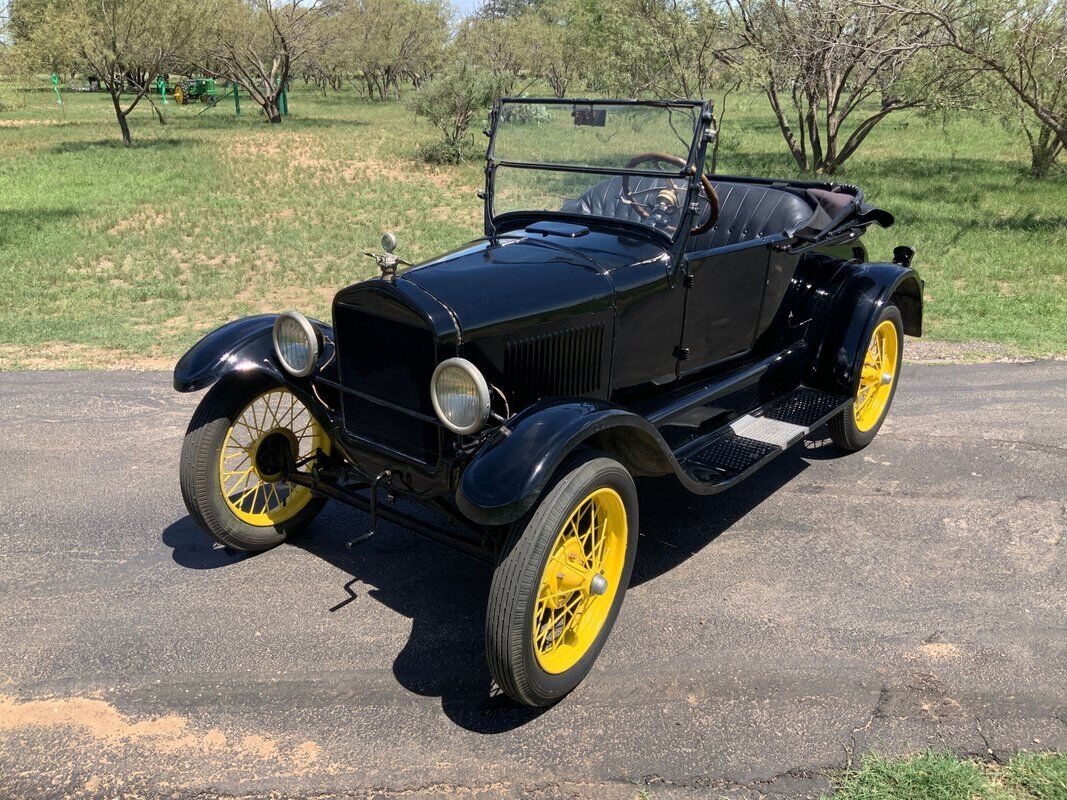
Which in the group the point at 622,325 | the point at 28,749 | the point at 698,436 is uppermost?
the point at 622,325

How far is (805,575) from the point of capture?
12.4 feet

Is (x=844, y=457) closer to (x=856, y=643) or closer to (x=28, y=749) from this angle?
(x=856, y=643)

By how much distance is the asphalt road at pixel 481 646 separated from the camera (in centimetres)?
270

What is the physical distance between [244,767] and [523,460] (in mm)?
1281

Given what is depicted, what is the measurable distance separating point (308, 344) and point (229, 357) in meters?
0.43

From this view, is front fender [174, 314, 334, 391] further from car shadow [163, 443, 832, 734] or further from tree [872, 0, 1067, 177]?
tree [872, 0, 1067, 177]

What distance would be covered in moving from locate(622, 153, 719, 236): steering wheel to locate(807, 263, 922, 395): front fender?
123 centimetres

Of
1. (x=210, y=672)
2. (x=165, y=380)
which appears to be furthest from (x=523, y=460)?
(x=165, y=380)

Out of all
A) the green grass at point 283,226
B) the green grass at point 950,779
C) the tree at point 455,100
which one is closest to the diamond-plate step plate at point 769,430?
the green grass at point 950,779

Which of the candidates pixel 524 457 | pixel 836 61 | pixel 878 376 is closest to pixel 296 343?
pixel 524 457

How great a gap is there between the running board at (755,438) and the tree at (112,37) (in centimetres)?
2154

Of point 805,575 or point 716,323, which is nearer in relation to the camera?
point 805,575

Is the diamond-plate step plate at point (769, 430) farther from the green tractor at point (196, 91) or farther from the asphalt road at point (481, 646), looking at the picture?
the green tractor at point (196, 91)

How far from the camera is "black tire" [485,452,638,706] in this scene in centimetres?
269
